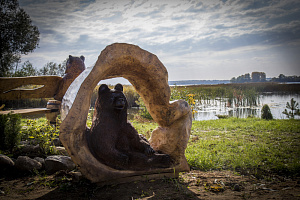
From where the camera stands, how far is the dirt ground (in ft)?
8.80

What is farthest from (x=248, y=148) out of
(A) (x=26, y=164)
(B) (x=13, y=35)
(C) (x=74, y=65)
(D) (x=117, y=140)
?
(B) (x=13, y=35)

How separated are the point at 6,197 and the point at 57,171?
937mm

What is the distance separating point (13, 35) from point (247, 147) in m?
13.2

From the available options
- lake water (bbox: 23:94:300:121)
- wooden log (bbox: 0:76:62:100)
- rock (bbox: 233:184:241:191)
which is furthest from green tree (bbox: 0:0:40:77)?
rock (bbox: 233:184:241:191)

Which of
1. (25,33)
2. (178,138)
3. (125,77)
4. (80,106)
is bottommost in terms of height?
(178,138)

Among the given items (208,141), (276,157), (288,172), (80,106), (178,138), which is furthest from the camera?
(208,141)

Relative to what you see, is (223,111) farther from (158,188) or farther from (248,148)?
(158,188)

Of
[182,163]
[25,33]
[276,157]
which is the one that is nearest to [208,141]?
[276,157]

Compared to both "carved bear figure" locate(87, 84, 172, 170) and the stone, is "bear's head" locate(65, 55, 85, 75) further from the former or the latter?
"carved bear figure" locate(87, 84, 172, 170)

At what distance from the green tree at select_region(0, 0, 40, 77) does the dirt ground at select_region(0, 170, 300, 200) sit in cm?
1126

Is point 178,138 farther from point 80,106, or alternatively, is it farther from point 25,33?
point 25,33

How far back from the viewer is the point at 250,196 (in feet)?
9.05

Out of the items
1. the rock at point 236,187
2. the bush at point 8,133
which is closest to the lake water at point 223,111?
the bush at point 8,133

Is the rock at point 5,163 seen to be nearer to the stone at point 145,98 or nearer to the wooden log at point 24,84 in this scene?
the wooden log at point 24,84
